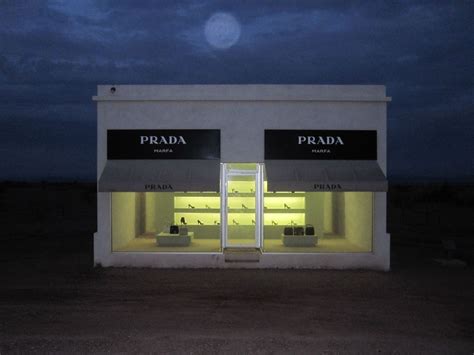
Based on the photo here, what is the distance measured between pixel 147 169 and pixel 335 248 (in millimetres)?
6048

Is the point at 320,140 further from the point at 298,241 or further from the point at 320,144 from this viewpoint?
the point at 298,241

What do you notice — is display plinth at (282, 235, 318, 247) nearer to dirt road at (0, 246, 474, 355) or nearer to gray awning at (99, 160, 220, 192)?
dirt road at (0, 246, 474, 355)

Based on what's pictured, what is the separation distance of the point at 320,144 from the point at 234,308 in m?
5.84

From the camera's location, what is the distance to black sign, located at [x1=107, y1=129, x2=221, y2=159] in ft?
43.3

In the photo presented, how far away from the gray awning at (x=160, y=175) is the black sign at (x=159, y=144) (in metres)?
0.17

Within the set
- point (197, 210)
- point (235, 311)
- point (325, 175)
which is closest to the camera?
point (235, 311)

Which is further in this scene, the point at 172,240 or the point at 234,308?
the point at 172,240

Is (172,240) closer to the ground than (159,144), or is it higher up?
closer to the ground

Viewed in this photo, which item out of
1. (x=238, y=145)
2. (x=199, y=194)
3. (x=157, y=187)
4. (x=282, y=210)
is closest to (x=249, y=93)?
(x=238, y=145)

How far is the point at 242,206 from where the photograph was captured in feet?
48.5

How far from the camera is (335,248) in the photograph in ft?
46.4

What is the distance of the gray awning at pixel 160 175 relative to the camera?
12.7 metres

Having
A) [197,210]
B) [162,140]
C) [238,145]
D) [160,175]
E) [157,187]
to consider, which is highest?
[162,140]

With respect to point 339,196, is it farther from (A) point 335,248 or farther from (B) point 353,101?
(B) point 353,101
